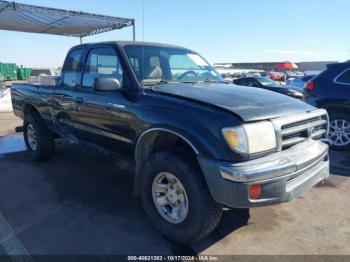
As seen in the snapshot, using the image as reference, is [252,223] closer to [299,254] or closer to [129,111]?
[299,254]

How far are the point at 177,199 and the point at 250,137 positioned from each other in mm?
962

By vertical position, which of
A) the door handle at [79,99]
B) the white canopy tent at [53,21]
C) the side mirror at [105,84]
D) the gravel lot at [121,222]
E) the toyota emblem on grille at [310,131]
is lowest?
the gravel lot at [121,222]

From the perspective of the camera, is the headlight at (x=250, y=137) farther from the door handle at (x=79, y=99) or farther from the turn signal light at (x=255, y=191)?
the door handle at (x=79, y=99)

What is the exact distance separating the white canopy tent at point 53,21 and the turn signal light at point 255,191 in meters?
13.0

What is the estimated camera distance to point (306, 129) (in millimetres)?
3219

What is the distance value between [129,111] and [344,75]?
468 centimetres

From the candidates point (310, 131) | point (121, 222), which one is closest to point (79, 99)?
point (121, 222)

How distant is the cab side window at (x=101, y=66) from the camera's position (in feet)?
12.7

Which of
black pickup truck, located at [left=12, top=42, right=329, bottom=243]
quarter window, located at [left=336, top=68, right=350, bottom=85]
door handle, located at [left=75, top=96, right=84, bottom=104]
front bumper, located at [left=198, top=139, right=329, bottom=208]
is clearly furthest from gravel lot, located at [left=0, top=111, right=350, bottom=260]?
quarter window, located at [left=336, top=68, right=350, bottom=85]

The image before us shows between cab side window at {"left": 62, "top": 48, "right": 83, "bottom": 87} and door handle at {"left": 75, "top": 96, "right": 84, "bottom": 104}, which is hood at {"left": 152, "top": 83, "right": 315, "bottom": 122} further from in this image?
cab side window at {"left": 62, "top": 48, "right": 83, "bottom": 87}

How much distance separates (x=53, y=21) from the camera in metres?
15.4

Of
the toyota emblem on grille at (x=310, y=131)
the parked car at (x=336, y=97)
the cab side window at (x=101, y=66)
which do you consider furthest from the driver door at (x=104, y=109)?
the parked car at (x=336, y=97)

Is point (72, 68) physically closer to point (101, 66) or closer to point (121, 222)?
point (101, 66)

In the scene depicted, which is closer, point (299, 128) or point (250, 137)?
point (250, 137)
